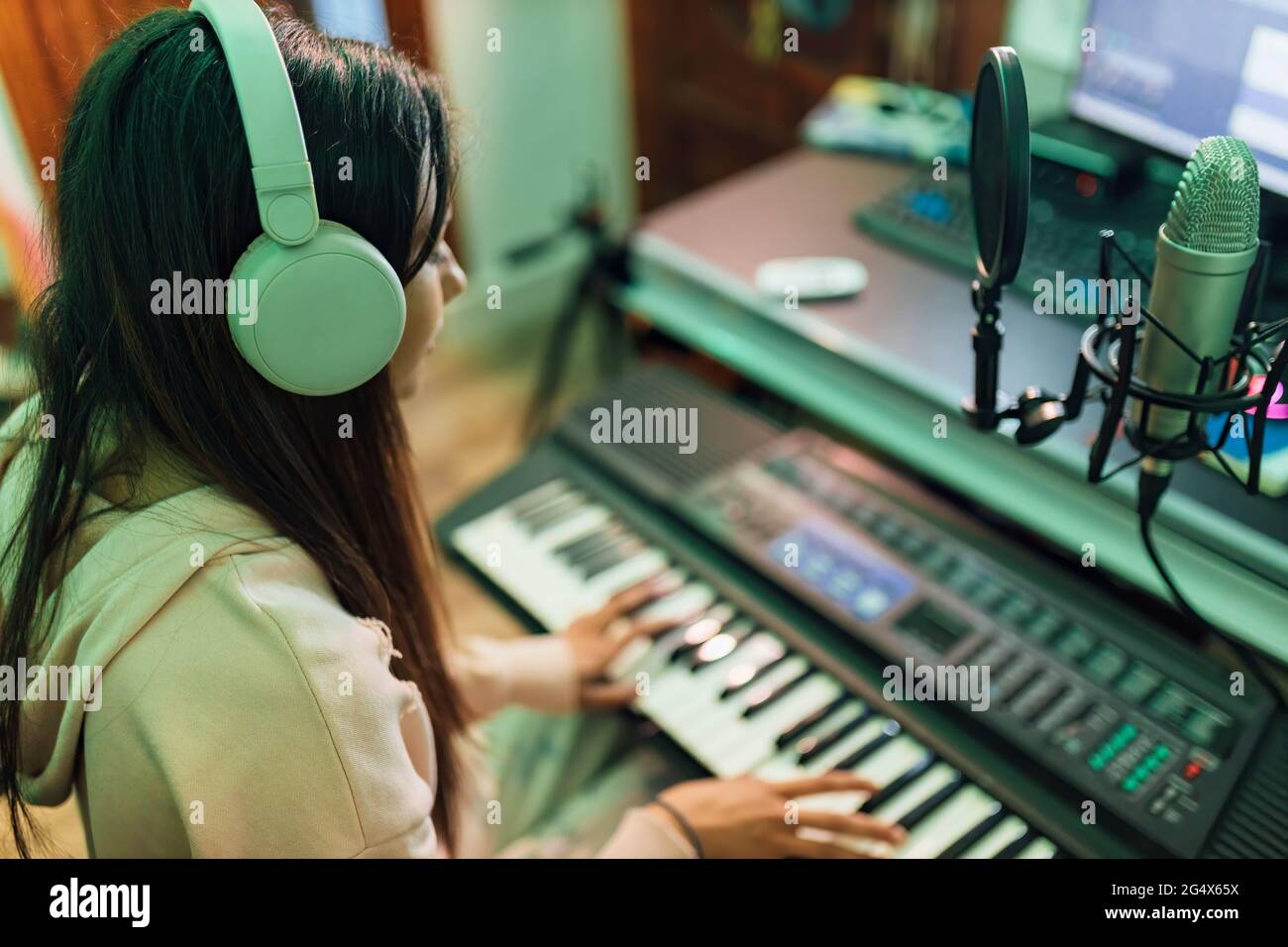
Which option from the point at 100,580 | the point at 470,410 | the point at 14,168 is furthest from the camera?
the point at 470,410

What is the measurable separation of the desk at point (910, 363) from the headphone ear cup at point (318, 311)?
0.55m

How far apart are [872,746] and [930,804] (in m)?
0.08

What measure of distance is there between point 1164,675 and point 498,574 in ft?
2.15

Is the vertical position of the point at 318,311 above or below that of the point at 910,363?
above

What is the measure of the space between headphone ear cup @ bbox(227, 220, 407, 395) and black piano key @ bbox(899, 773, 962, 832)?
580 mm

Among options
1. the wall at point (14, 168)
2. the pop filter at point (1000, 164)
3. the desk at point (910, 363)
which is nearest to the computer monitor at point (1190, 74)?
the desk at point (910, 363)

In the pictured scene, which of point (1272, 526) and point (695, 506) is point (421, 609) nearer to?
point (695, 506)

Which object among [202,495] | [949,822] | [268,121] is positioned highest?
[268,121]

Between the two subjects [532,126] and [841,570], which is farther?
[532,126]

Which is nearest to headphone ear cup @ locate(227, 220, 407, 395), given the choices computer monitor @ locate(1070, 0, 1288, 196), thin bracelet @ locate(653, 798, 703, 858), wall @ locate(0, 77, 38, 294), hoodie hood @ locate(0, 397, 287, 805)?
hoodie hood @ locate(0, 397, 287, 805)

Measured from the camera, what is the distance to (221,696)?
0.69 m

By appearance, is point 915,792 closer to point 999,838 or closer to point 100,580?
point 999,838

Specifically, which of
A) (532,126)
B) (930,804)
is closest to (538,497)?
(930,804)
